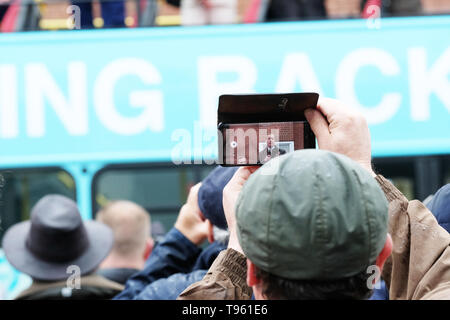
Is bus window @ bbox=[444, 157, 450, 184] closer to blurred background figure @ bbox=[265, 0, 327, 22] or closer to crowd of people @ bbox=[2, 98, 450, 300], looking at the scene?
blurred background figure @ bbox=[265, 0, 327, 22]

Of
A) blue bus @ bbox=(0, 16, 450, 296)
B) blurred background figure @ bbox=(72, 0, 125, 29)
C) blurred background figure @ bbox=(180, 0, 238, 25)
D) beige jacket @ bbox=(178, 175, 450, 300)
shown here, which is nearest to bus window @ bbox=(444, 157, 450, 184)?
blue bus @ bbox=(0, 16, 450, 296)

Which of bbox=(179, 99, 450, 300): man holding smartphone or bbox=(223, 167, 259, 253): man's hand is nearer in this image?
bbox=(179, 99, 450, 300): man holding smartphone

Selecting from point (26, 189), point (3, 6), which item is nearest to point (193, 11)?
point (3, 6)

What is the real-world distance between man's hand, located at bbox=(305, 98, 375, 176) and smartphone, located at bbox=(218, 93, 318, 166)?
3cm

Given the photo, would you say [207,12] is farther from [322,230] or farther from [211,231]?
[322,230]

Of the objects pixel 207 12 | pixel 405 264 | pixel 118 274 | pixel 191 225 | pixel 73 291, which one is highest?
pixel 207 12

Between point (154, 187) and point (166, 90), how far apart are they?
73cm

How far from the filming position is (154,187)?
4.88 meters

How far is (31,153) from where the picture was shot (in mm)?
4758

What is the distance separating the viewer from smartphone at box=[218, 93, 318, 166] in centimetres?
138

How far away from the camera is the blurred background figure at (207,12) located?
5.00 m

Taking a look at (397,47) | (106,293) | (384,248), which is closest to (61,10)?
(397,47)

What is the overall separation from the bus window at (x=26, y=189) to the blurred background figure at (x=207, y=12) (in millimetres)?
1517

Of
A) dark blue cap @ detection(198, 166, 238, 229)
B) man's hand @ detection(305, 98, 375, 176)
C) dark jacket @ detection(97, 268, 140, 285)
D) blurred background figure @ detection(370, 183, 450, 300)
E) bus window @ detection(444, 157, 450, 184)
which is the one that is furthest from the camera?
bus window @ detection(444, 157, 450, 184)
